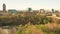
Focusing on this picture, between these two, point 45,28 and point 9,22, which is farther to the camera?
point 9,22

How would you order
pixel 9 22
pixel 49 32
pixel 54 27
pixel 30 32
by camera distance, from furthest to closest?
1. pixel 9 22
2. pixel 54 27
3. pixel 49 32
4. pixel 30 32

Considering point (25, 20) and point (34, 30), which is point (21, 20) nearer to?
point (25, 20)

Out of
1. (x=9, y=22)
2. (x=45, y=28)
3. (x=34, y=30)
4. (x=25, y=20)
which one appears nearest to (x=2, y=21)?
(x=9, y=22)

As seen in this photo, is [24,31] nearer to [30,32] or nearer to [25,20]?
[30,32]

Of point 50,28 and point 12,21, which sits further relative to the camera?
point 12,21

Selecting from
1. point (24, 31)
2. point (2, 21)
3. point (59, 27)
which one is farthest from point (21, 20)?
point (24, 31)

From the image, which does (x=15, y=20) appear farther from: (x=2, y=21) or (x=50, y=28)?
(x=50, y=28)

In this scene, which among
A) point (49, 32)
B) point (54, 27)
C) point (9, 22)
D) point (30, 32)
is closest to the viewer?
point (30, 32)
